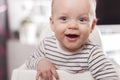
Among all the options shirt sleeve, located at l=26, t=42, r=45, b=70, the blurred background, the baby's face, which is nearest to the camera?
the baby's face

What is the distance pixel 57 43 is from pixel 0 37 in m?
1.49

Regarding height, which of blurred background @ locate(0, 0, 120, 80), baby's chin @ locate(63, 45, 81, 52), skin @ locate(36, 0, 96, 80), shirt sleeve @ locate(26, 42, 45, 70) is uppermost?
skin @ locate(36, 0, 96, 80)

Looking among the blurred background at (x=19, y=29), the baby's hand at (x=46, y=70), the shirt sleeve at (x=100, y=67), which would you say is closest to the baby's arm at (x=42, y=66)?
the baby's hand at (x=46, y=70)

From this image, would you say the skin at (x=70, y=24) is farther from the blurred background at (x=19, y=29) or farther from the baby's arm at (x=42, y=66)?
the blurred background at (x=19, y=29)

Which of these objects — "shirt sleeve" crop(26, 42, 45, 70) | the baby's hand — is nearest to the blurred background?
"shirt sleeve" crop(26, 42, 45, 70)

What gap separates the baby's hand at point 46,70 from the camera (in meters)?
0.75

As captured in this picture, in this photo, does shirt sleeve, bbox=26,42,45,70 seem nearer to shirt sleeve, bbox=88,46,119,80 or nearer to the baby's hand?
the baby's hand

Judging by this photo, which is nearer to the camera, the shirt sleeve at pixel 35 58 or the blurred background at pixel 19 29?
the shirt sleeve at pixel 35 58

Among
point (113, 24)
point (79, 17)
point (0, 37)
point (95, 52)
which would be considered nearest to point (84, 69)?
point (95, 52)

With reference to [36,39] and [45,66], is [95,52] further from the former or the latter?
[36,39]

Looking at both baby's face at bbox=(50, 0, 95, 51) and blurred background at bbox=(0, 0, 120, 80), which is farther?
blurred background at bbox=(0, 0, 120, 80)

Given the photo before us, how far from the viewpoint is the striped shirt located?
761 millimetres

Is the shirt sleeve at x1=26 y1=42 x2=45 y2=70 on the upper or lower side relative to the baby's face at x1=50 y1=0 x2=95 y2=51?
lower

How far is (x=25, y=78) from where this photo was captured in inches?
30.8
